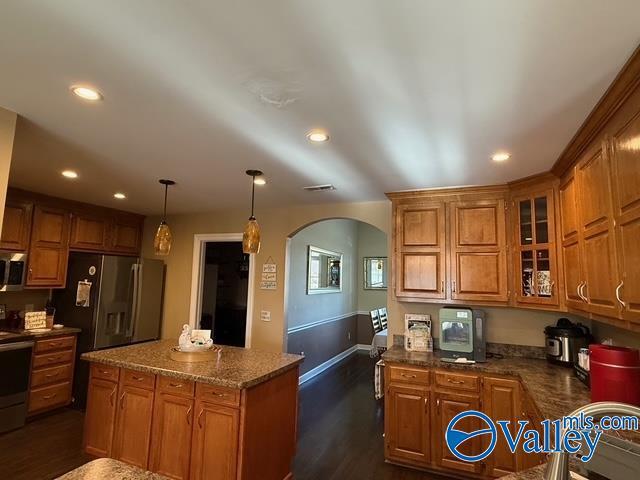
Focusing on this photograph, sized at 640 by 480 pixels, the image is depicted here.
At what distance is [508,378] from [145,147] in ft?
10.6

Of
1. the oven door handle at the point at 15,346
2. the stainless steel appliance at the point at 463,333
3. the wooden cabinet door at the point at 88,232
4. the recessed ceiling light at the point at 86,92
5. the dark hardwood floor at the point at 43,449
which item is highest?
the recessed ceiling light at the point at 86,92

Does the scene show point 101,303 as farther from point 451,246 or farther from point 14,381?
point 451,246

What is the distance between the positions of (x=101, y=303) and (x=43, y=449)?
154 cm

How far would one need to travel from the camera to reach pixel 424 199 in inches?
138

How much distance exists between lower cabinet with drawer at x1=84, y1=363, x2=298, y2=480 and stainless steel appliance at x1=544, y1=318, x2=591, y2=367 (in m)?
2.16

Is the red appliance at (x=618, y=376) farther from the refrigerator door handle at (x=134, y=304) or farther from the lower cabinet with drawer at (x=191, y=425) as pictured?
the refrigerator door handle at (x=134, y=304)

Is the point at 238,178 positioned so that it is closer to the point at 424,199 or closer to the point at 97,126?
the point at 97,126

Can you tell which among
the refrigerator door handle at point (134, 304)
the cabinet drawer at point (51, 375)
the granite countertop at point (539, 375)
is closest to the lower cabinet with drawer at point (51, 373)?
the cabinet drawer at point (51, 375)

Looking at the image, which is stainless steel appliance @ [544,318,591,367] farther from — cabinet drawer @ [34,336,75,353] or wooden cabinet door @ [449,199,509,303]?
cabinet drawer @ [34,336,75,353]

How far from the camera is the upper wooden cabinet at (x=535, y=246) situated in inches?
113

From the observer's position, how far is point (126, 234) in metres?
5.07

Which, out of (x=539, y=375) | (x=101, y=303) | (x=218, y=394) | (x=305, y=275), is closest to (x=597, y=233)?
(x=539, y=375)

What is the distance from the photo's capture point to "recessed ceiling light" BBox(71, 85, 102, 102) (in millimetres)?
1773
